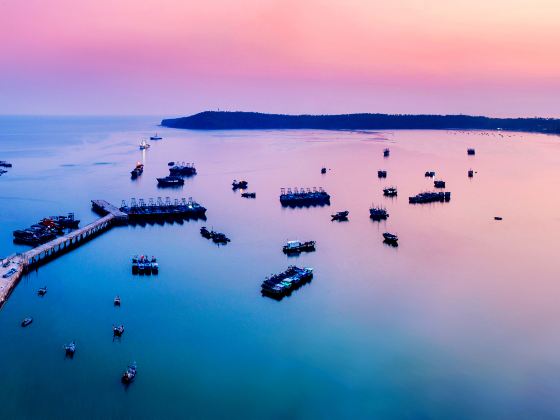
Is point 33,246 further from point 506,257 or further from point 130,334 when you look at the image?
point 506,257

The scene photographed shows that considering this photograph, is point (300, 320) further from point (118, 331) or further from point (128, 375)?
point (128, 375)

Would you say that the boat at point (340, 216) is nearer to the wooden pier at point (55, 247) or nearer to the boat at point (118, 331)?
the wooden pier at point (55, 247)

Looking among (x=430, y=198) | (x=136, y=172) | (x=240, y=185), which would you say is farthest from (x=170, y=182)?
(x=430, y=198)

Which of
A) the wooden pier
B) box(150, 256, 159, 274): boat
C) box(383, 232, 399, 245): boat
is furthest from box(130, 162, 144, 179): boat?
box(383, 232, 399, 245): boat

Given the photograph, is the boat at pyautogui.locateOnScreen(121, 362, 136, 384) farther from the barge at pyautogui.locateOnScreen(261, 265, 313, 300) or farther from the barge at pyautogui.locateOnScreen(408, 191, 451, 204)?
the barge at pyautogui.locateOnScreen(408, 191, 451, 204)

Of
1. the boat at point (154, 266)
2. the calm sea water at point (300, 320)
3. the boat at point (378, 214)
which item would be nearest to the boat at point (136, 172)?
the calm sea water at point (300, 320)

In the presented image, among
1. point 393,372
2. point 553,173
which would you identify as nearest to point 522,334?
point 393,372
